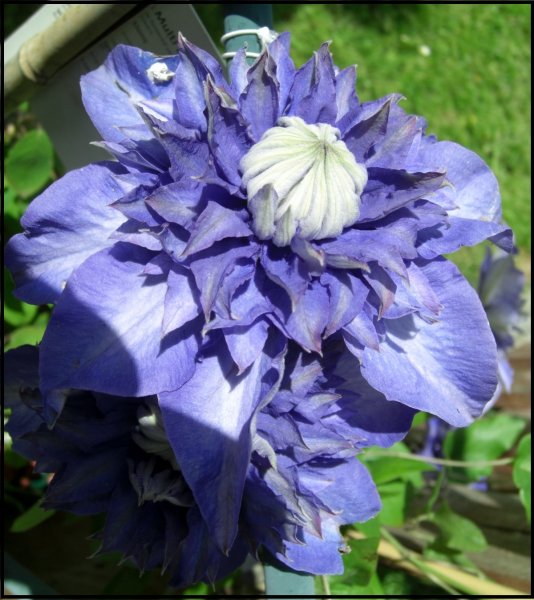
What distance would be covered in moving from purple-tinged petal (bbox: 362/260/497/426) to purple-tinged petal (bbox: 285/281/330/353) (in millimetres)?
55

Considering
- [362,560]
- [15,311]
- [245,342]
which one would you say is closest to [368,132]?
[245,342]

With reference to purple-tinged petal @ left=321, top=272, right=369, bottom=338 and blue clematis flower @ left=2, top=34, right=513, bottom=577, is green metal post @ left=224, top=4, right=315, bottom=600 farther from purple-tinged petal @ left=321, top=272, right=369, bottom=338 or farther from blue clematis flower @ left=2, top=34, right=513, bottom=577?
purple-tinged petal @ left=321, top=272, right=369, bottom=338

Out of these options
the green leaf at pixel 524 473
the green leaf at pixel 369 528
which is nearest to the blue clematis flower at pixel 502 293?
the green leaf at pixel 524 473

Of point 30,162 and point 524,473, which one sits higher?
point 30,162

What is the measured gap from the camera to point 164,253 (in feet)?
1.37

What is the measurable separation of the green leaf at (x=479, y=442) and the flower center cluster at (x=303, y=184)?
26.5 inches

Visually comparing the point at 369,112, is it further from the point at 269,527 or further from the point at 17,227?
the point at 17,227

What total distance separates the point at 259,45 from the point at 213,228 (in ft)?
0.89

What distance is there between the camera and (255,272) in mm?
415

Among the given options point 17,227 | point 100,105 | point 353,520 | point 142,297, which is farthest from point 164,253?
point 17,227

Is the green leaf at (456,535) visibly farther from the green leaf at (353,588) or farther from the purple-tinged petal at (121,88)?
the purple-tinged petal at (121,88)

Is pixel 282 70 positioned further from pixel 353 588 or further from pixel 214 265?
pixel 353 588

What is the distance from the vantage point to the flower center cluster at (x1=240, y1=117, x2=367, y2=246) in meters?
0.40

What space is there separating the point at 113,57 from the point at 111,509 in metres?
0.37
